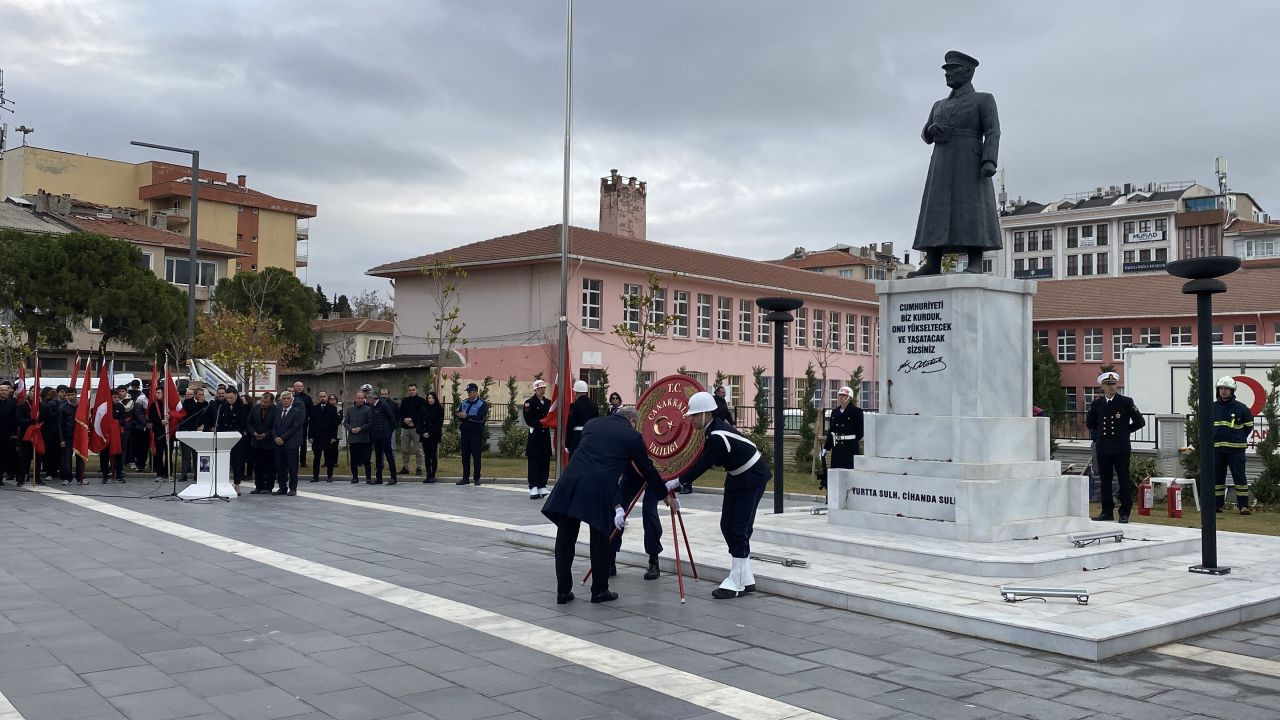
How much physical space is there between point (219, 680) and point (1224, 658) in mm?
6213

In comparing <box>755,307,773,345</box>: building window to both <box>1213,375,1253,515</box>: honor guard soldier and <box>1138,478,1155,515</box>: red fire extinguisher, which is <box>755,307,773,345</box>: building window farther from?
<box>1138,478,1155,515</box>: red fire extinguisher

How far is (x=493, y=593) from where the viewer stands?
8969 millimetres

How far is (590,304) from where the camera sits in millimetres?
42562

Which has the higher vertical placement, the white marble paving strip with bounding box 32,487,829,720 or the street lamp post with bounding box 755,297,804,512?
Result: the street lamp post with bounding box 755,297,804,512

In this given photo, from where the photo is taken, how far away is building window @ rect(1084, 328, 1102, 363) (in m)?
58.8

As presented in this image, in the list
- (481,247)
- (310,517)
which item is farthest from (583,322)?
(310,517)

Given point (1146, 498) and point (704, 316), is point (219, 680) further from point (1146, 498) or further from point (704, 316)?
point (704, 316)

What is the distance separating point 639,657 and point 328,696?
6.41 feet

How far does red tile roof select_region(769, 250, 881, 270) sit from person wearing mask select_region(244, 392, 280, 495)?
81.4m

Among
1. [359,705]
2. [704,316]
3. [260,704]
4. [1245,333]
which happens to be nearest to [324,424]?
[260,704]

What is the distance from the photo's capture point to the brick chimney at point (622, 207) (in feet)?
169

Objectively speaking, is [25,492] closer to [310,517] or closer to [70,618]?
[310,517]

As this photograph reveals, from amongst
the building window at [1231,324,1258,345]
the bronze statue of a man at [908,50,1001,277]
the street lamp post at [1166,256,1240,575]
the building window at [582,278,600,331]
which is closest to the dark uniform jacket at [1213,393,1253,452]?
the bronze statue of a man at [908,50,1001,277]

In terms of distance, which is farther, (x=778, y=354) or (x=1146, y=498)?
(x=1146, y=498)
